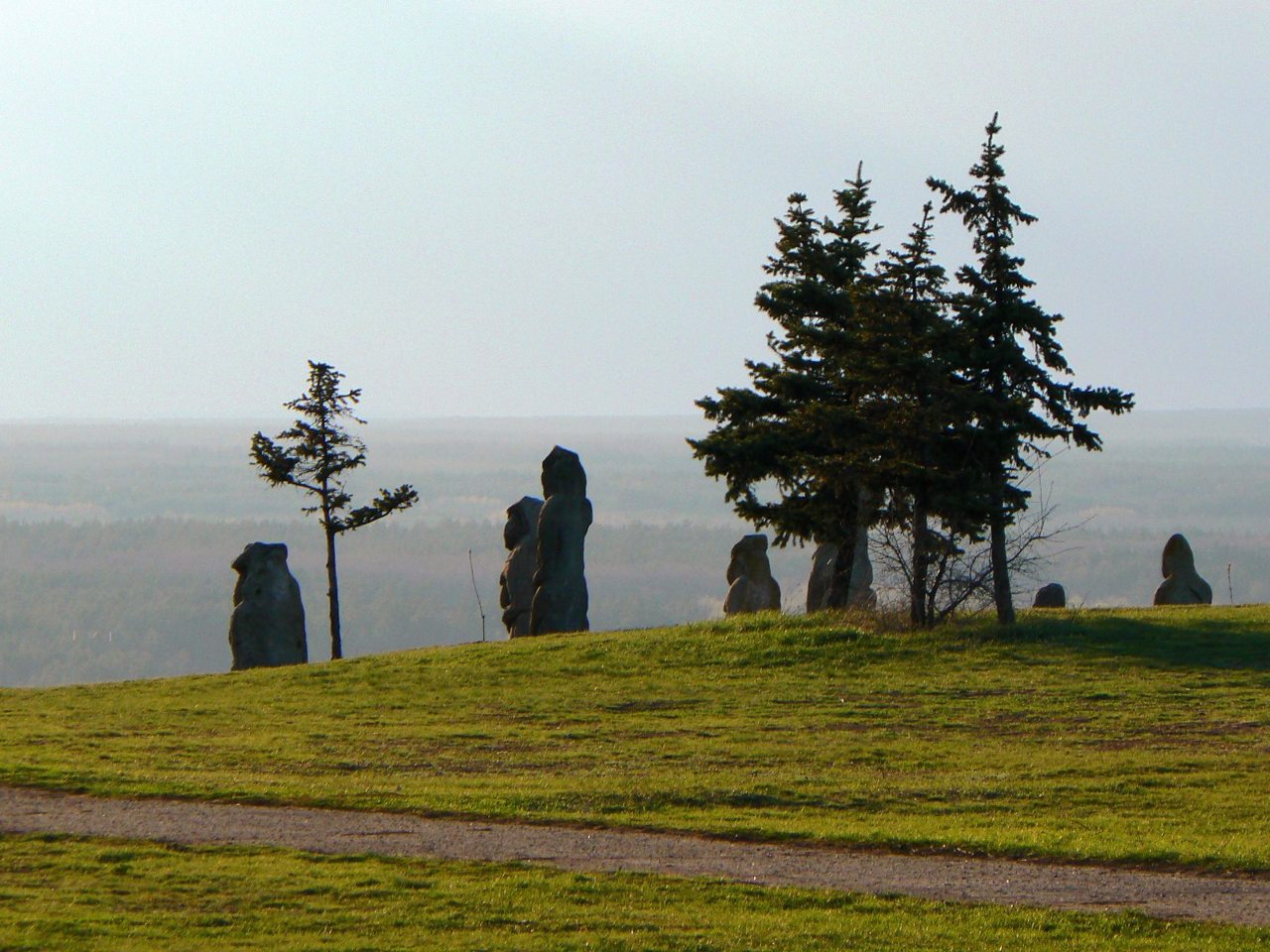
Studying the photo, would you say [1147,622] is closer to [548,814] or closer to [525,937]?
[548,814]

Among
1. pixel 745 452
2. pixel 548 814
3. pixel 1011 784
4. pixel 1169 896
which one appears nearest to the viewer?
pixel 1169 896

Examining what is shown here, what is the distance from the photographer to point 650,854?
52.7 ft

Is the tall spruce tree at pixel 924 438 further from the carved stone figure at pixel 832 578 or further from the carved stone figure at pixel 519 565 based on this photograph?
the carved stone figure at pixel 519 565

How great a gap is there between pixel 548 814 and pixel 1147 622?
23.8 meters

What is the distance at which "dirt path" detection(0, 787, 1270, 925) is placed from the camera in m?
14.4

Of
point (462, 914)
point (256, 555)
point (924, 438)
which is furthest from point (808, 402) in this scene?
point (462, 914)

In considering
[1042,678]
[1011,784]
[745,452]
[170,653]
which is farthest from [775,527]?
[170,653]

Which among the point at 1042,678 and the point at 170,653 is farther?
the point at 170,653

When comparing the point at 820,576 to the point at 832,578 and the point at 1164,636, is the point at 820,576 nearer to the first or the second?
the point at 832,578

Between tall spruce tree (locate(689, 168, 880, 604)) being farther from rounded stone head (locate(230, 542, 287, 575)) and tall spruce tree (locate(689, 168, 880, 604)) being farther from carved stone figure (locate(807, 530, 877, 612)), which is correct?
rounded stone head (locate(230, 542, 287, 575))

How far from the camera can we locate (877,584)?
3853cm

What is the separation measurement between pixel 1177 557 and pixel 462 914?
43.9 m

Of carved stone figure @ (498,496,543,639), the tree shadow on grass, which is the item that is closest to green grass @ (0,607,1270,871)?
the tree shadow on grass

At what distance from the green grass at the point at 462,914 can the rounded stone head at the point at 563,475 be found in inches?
1204
